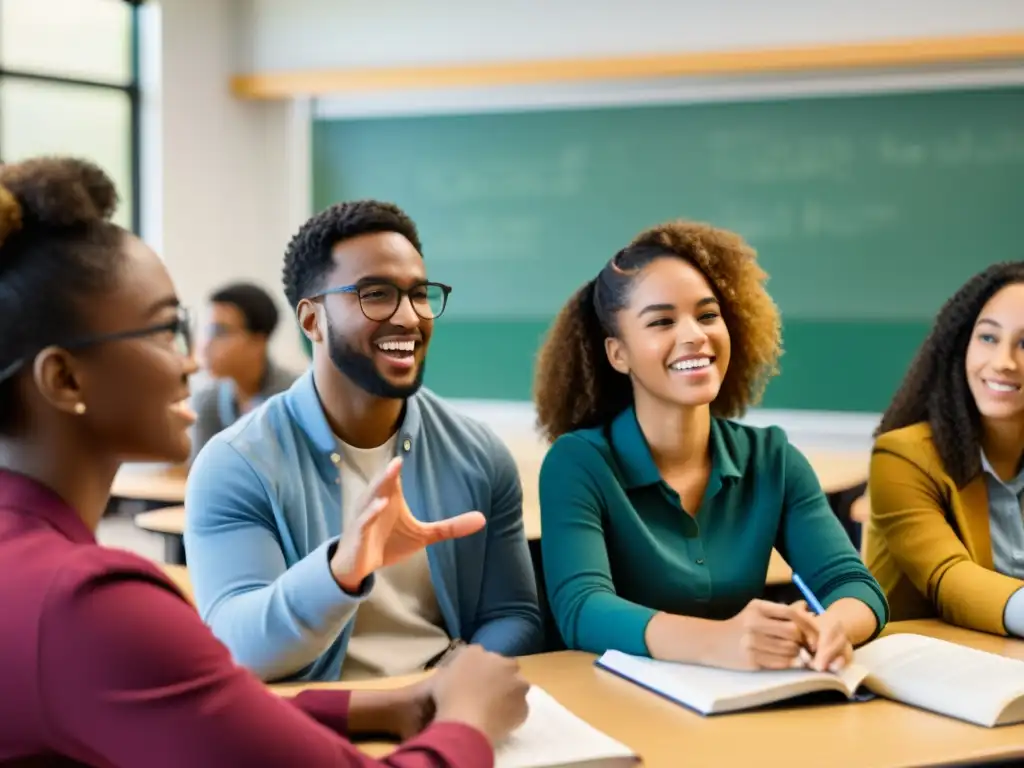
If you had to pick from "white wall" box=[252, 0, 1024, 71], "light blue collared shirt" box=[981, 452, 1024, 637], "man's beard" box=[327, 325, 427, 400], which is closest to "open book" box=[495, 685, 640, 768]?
"man's beard" box=[327, 325, 427, 400]

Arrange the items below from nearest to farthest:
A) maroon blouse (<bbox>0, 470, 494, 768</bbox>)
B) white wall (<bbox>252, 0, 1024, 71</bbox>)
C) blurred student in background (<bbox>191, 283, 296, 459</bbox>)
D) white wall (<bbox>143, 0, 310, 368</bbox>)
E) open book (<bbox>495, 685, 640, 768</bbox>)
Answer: maroon blouse (<bbox>0, 470, 494, 768</bbox>) → open book (<bbox>495, 685, 640, 768</bbox>) → blurred student in background (<bbox>191, 283, 296, 459</bbox>) → white wall (<bbox>252, 0, 1024, 71</bbox>) → white wall (<bbox>143, 0, 310, 368</bbox>)

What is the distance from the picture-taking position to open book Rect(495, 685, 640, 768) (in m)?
1.42

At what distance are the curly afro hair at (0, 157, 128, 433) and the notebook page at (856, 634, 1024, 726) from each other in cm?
121

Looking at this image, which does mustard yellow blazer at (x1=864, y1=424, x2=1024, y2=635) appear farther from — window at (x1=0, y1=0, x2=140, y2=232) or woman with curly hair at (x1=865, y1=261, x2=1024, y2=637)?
window at (x1=0, y1=0, x2=140, y2=232)

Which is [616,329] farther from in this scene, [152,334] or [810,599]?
[152,334]

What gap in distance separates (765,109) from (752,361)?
10.8ft

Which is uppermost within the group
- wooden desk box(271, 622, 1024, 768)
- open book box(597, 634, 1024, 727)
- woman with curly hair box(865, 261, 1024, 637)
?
woman with curly hair box(865, 261, 1024, 637)

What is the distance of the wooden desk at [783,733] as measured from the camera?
150cm

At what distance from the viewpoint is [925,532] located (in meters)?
2.31

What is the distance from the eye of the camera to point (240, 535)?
76.0 inches

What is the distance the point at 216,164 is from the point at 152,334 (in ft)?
17.9

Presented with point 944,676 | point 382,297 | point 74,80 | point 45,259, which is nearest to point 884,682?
point 944,676

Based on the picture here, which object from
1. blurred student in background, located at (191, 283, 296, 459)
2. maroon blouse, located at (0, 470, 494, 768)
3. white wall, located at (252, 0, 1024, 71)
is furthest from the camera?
white wall, located at (252, 0, 1024, 71)

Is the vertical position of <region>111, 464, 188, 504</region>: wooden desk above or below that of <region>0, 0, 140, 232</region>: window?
below
